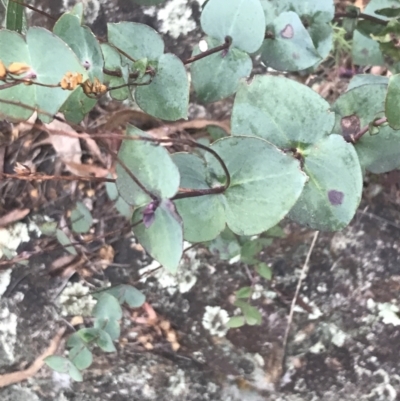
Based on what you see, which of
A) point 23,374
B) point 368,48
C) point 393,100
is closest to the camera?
point 393,100

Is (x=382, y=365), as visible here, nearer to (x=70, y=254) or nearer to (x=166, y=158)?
(x=70, y=254)

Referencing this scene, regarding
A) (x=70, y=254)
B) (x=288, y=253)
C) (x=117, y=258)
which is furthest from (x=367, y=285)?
(x=70, y=254)

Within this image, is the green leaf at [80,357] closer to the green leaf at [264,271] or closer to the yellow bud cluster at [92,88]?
the green leaf at [264,271]

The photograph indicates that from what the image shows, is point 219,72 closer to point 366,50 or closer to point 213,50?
point 213,50

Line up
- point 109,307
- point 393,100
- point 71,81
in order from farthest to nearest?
point 109,307 < point 393,100 < point 71,81

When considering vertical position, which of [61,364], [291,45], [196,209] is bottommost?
[61,364]

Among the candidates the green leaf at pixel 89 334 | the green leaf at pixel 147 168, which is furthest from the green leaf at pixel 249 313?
the green leaf at pixel 147 168

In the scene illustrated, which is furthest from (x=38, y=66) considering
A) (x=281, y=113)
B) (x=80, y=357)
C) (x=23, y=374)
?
(x=23, y=374)
